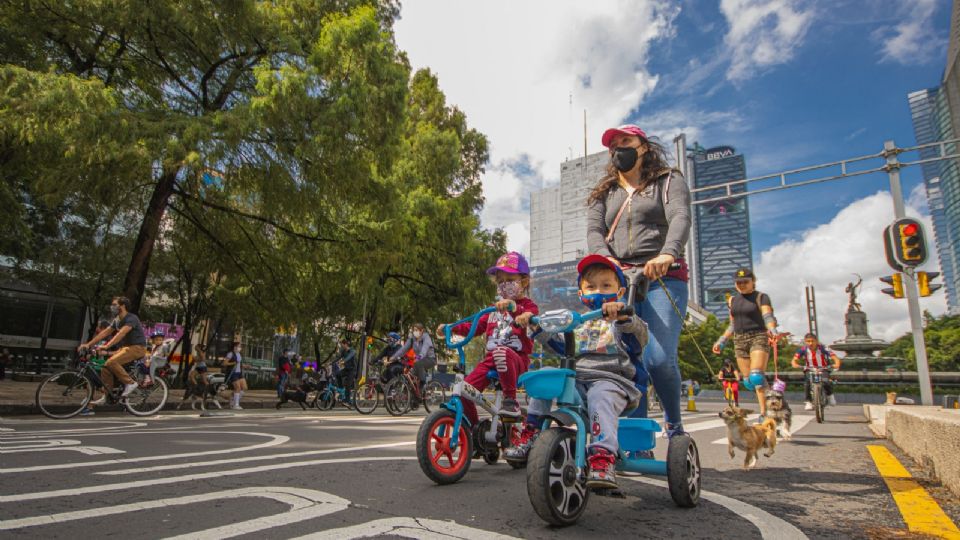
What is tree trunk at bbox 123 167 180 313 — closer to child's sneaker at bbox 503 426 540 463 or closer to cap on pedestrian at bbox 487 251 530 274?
cap on pedestrian at bbox 487 251 530 274

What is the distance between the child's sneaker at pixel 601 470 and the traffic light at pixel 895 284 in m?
11.9

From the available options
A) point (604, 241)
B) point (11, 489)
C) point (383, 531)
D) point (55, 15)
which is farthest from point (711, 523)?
point (55, 15)

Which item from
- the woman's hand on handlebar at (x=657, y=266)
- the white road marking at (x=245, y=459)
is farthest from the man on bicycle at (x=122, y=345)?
the woman's hand on handlebar at (x=657, y=266)

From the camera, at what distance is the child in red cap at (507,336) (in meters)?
4.07

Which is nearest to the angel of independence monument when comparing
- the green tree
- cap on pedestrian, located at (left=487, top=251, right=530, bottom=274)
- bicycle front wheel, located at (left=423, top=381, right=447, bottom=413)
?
the green tree

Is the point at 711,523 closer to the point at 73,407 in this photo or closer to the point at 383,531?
the point at 383,531

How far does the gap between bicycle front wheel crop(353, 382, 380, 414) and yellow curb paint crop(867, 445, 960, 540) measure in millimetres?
10326

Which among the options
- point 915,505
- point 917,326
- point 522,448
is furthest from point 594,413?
point 917,326

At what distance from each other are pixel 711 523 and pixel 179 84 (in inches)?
555

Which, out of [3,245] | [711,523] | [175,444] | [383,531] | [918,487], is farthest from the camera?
[3,245]

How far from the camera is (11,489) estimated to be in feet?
9.37

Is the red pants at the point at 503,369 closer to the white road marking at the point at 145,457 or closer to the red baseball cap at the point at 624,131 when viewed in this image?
the red baseball cap at the point at 624,131

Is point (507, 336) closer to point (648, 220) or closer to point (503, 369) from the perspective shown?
point (503, 369)

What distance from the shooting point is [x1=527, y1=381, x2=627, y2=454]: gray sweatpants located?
100 inches
